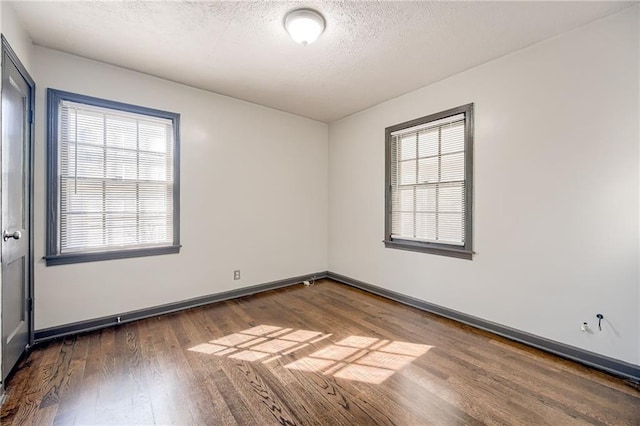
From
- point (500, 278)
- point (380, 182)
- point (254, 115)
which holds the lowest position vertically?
point (500, 278)

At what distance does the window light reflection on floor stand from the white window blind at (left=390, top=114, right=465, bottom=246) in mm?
1418

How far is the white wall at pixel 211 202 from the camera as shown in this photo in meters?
2.67

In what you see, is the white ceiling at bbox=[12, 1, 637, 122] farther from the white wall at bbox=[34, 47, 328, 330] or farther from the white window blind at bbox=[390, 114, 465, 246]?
the white window blind at bbox=[390, 114, 465, 246]

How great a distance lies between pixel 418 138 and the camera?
3.52 meters

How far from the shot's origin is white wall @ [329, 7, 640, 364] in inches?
82.7

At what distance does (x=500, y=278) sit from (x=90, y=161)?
14.0ft

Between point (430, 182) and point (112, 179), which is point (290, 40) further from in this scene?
point (112, 179)

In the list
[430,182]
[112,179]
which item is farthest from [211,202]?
[430,182]

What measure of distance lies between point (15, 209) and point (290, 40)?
2.56 m

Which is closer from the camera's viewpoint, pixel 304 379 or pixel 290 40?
pixel 304 379

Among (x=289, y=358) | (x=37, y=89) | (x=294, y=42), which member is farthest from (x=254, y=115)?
(x=289, y=358)

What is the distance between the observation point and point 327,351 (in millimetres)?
2438

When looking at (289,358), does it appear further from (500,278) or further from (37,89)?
(37,89)

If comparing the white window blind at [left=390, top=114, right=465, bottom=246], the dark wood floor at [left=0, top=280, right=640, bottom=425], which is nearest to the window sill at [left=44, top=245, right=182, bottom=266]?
the dark wood floor at [left=0, top=280, right=640, bottom=425]
